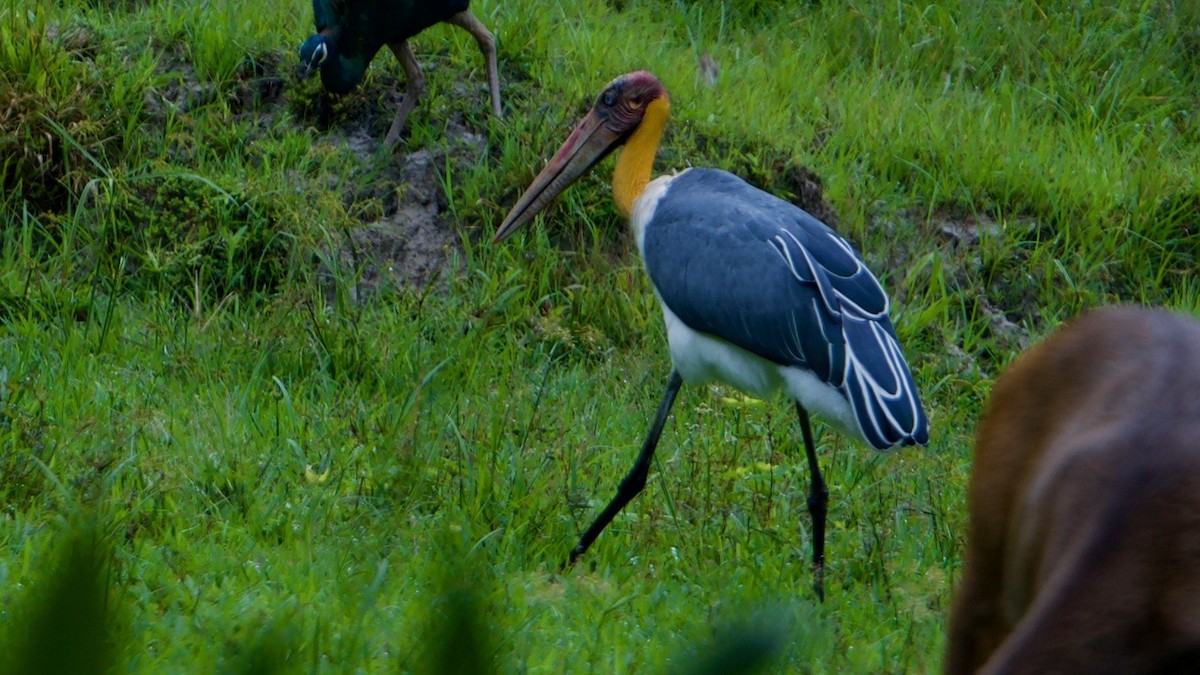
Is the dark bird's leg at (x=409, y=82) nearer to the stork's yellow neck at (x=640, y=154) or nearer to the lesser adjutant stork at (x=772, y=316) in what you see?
the stork's yellow neck at (x=640, y=154)

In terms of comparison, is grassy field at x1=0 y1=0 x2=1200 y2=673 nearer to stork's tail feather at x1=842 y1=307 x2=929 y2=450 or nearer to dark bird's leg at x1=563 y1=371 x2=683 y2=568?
dark bird's leg at x1=563 y1=371 x2=683 y2=568

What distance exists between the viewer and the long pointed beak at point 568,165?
500cm

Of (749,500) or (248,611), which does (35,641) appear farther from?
(749,500)

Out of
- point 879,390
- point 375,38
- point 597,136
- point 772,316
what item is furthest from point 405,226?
point 879,390

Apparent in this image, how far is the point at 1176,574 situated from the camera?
1.63m

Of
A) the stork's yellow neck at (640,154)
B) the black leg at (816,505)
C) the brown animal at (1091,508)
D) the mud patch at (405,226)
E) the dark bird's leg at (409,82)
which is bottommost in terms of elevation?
the mud patch at (405,226)

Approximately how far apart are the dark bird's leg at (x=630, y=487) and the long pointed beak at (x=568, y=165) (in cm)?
110

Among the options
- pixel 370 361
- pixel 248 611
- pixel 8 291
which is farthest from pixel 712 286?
pixel 8 291

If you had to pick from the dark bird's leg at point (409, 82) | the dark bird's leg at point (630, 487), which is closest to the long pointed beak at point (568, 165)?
the dark bird's leg at point (409, 82)

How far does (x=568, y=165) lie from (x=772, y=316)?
4.59 feet

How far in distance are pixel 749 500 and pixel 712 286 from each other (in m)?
0.63

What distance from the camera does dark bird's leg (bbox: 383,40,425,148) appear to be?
5902 mm

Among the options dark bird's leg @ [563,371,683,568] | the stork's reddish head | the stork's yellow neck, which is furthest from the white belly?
the stork's reddish head

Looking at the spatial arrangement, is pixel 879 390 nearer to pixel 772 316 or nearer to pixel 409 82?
pixel 772 316
